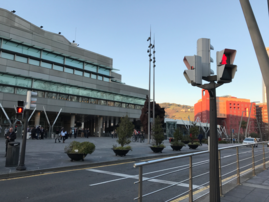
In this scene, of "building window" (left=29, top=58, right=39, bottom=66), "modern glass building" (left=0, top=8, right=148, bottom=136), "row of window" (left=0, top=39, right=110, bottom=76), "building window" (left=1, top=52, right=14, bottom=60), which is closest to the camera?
"building window" (left=1, top=52, right=14, bottom=60)

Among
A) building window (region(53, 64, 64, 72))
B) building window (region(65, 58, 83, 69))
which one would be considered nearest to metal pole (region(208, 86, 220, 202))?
building window (region(53, 64, 64, 72))

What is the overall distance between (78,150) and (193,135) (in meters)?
14.5

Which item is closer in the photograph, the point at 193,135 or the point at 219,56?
the point at 219,56

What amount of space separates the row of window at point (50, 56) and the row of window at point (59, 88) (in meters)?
5.15

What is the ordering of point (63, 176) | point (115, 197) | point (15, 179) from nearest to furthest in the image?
1. point (115, 197)
2. point (15, 179)
3. point (63, 176)

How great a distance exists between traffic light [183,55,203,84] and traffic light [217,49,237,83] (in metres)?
0.33

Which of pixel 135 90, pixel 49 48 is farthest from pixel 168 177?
pixel 135 90

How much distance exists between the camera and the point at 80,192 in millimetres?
6137

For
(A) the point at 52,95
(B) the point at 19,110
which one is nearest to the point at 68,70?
(A) the point at 52,95

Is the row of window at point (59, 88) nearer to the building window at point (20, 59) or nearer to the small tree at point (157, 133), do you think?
the building window at point (20, 59)

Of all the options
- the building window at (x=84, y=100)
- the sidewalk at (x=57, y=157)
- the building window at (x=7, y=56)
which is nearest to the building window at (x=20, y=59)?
the building window at (x=7, y=56)

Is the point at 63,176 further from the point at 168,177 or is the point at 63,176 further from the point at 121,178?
the point at 168,177

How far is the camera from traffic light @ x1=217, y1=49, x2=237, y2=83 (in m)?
3.74

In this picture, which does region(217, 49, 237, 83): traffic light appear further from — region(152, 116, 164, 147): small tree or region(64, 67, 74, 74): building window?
region(64, 67, 74, 74): building window
